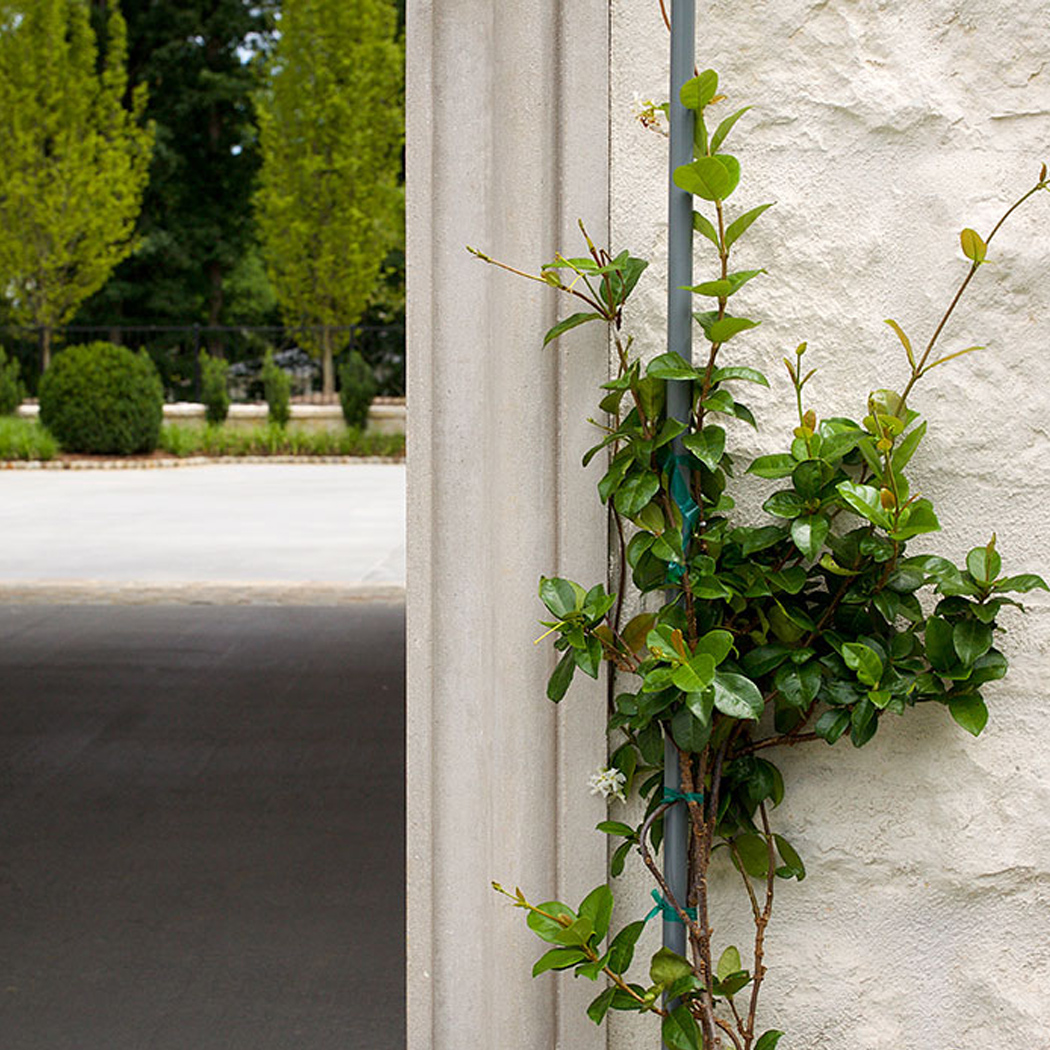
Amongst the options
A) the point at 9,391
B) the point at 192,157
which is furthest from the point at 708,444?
the point at 192,157

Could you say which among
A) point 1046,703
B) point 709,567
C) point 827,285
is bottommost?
point 1046,703

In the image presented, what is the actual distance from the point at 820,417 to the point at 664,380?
0.17 meters

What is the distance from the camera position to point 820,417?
4.43 ft

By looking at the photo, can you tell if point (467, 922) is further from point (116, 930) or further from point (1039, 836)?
point (116, 930)

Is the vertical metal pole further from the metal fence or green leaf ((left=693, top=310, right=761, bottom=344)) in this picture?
the metal fence

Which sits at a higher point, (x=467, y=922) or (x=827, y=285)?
(x=827, y=285)

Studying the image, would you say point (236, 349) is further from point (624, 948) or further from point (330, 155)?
point (624, 948)

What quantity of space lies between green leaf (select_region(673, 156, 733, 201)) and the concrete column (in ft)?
0.55

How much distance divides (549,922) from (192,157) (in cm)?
2340

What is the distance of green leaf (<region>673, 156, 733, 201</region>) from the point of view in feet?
3.90

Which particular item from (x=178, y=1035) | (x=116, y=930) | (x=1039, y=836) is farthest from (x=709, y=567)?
(x=116, y=930)

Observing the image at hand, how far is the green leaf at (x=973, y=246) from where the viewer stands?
124 cm

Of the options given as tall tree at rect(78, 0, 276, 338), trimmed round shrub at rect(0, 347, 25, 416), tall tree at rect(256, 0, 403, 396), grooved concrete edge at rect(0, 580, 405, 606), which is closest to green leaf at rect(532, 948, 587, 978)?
grooved concrete edge at rect(0, 580, 405, 606)

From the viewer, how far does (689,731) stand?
126 centimetres
